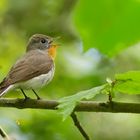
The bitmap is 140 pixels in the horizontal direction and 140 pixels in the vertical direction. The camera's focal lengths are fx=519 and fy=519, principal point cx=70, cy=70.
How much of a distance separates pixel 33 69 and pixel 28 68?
8 cm

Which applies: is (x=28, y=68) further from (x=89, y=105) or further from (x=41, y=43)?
(x=89, y=105)

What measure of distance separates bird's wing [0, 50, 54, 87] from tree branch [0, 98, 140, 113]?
127 cm

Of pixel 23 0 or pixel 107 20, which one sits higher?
pixel 23 0

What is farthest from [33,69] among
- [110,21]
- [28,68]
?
[110,21]

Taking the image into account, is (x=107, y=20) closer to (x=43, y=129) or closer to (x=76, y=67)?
(x=43, y=129)

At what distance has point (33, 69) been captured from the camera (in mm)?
5418

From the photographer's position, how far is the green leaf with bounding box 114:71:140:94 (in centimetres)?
170

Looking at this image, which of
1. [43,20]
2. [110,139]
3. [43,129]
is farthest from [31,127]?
[43,20]

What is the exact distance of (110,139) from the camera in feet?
20.0

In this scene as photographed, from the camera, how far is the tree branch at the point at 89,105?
2.43 metres

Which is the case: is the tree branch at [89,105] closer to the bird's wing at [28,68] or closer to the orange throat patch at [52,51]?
the bird's wing at [28,68]

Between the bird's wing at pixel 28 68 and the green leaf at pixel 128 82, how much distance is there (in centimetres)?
261

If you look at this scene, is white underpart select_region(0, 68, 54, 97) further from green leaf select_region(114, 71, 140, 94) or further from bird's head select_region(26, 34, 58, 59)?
green leaf select_region(114, 71, 140, 94)

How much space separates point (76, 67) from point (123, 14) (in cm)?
398
